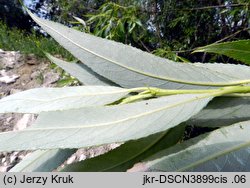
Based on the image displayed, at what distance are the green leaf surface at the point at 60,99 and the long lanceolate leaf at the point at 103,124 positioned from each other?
0.15ft

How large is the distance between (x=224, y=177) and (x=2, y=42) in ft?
15.0

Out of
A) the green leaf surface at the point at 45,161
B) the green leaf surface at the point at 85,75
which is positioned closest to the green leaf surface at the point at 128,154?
the green leaf surface at the point at 45,161

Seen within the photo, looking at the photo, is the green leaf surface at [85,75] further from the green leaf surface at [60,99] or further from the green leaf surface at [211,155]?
the green leaf surface at [211,155]

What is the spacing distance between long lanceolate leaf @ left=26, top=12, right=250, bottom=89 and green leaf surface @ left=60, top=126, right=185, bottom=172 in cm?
9

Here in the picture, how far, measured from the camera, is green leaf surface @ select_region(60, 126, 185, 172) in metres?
0.48

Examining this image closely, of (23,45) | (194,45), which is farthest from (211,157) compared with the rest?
(23,45)

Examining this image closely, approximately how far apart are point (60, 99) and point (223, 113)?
0.70 ft

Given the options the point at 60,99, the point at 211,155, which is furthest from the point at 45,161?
A: the point at 211,155

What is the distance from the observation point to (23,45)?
4.41 metres

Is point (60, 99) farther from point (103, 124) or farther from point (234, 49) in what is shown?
point (234, 49)

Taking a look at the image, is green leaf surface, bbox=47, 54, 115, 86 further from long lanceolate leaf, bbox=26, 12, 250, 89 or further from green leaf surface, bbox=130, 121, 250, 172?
green leaf surface, bbox=130, 121, 250, 172

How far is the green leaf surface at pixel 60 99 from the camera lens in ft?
1.71

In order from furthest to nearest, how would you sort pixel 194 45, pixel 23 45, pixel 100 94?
pixel 23 45 → pixel 194 45 → pixel 100 94

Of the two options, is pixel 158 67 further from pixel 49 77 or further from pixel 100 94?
pixel 49 77
